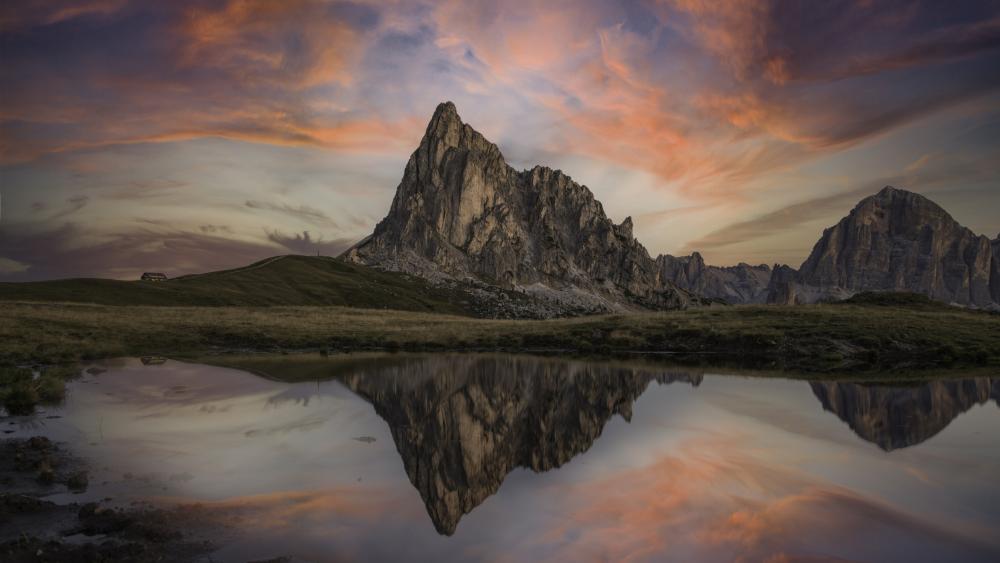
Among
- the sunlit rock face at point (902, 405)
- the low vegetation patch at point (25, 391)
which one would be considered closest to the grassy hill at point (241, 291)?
the low vegetation patch at point (25, 391)

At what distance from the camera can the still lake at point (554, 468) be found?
10133mm

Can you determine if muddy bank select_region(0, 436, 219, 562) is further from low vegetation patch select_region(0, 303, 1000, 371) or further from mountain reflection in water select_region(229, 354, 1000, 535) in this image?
low vegetation patch select_region(0, 303, 1000, 371)

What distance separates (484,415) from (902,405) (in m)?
18.9

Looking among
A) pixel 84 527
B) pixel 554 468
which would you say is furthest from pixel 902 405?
pixel 84 527

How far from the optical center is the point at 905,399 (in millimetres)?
26375

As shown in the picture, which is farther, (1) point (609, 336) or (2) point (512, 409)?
(1) point (609, 336)

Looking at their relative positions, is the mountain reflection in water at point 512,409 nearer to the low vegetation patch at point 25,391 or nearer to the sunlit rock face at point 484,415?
the sunlit rock face at point 484,415

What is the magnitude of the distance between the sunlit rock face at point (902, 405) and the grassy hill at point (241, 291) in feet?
355

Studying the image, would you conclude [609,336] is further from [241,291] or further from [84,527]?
[241,291]

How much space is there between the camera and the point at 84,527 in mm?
9852

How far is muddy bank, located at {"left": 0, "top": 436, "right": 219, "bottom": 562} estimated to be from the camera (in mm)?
8688

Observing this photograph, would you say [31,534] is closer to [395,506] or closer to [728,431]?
[395,506]

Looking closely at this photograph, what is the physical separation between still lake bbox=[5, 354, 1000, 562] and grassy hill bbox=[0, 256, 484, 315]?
285ft


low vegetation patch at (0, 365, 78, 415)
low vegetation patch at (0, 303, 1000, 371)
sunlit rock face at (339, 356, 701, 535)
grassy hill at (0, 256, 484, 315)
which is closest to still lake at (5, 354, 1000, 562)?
sunlit rock face at (339, 356, 701, 535)
